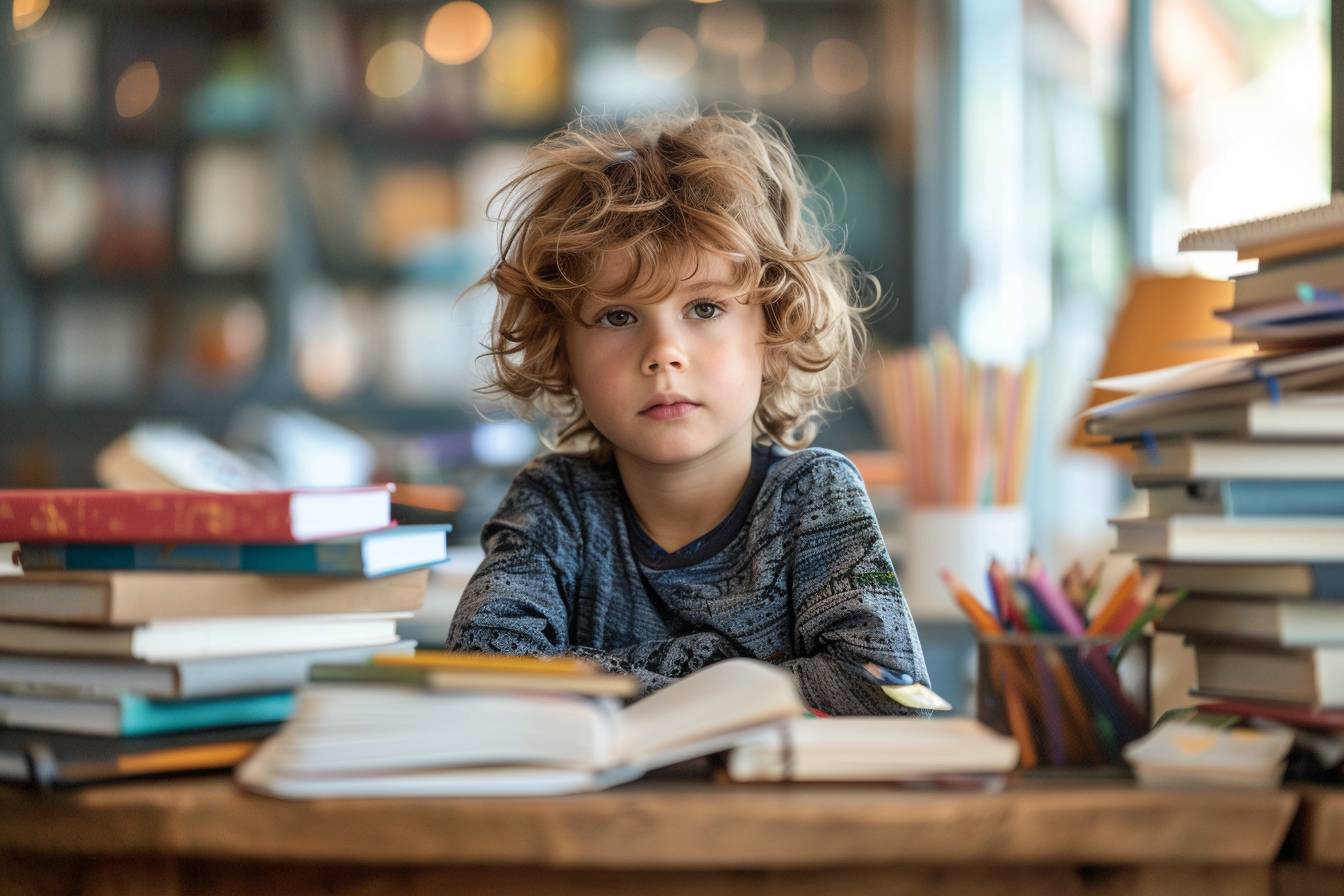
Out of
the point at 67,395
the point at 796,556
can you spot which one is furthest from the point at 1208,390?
the point at 67,395

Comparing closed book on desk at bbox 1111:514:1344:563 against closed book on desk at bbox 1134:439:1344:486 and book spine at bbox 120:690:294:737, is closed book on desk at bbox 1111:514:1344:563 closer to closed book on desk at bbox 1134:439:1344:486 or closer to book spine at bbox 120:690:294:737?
closed book on desk at bbox 1134:439:1344:486

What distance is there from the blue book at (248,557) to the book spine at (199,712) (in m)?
0.09

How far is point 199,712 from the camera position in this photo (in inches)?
34.4

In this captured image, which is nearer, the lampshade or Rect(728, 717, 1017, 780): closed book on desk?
Rect(728, 717, 1017, 780): closed book on desk

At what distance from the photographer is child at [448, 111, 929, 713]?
120 cm

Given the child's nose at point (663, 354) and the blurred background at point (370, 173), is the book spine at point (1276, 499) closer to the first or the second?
the child's nose at point (663, 354)

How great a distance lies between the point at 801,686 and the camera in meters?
1.09

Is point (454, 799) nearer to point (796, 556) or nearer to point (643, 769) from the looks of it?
point (643, 769)

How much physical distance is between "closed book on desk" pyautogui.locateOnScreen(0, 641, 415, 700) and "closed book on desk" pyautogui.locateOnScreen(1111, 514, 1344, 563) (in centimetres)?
53

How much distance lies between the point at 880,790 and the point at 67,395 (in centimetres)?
487

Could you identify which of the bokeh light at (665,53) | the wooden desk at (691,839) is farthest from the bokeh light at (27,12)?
the wooden desk at (691,839)

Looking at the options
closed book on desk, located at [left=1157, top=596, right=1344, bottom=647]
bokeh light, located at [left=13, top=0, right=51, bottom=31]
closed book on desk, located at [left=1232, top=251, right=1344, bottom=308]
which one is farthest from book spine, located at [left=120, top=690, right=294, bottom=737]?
bokeh light, located at [left=13, top=0, right=51, bottom=31]

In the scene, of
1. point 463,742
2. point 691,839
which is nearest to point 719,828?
point 691,839

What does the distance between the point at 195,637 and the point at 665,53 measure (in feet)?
14.4
